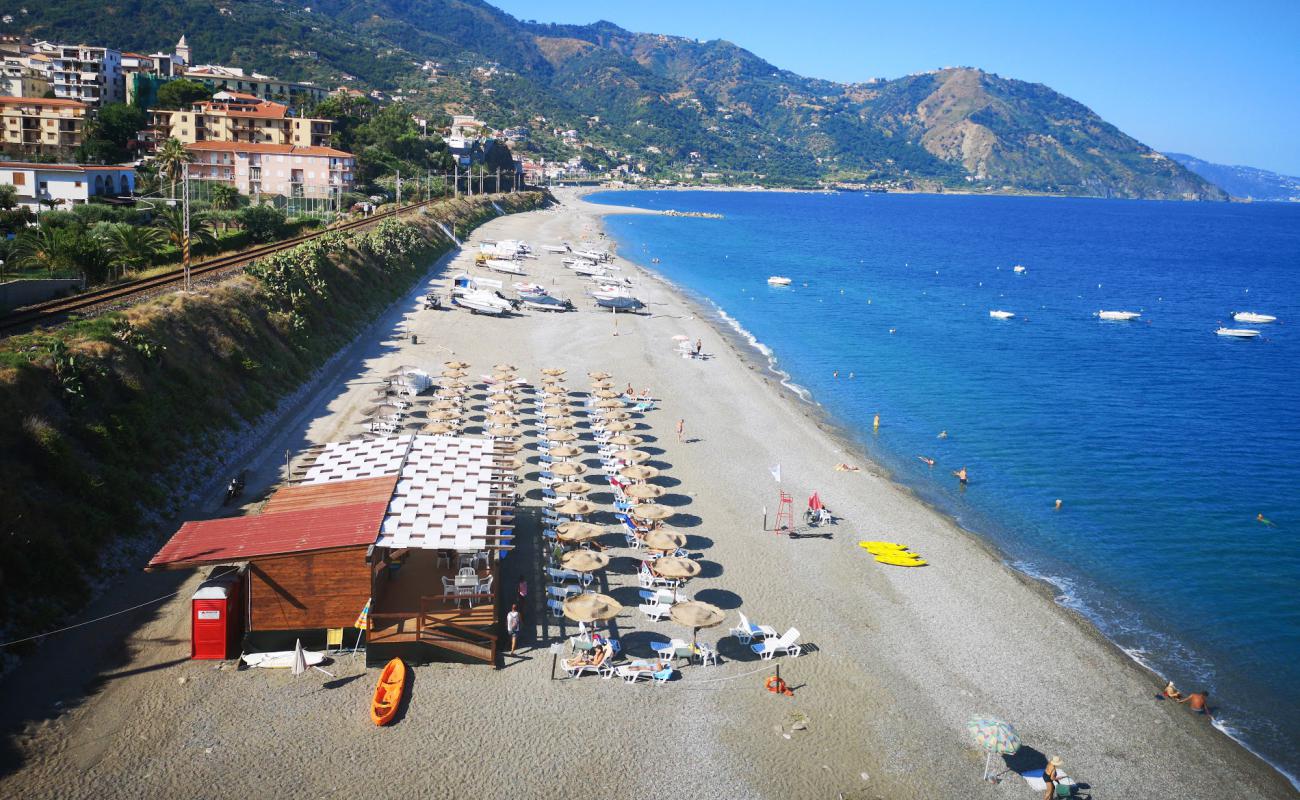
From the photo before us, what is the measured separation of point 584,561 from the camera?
65.2 ft

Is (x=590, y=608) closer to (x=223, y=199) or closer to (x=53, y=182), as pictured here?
(x=223, y=199)

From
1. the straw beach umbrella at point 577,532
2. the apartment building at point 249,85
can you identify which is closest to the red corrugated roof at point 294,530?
the straw beach umbrella at point 577,532

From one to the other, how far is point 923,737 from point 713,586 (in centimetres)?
653

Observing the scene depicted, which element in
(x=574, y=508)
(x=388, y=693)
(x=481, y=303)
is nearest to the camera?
(x=388, y=693)

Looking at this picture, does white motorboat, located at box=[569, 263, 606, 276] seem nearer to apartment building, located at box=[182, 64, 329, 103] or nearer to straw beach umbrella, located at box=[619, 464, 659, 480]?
straw beach umbrella, located at box=[619, 464, 659, 480]

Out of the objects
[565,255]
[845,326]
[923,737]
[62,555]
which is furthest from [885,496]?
[565,255]

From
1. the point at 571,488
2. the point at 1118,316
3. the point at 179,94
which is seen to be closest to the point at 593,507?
the point at 571,488

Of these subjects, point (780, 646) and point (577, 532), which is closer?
point (780, 646)

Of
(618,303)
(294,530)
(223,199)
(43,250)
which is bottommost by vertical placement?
(294,530)

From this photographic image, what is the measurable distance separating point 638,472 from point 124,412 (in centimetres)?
1416

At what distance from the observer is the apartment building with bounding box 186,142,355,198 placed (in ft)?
248

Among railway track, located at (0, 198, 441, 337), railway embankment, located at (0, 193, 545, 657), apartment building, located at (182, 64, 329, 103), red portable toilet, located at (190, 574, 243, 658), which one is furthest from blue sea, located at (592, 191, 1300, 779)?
apartment building, located at (182, 64, 329, 103)

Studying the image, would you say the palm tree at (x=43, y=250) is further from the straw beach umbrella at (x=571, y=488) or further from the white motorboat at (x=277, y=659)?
the white motorboat at (x=277, y=659)

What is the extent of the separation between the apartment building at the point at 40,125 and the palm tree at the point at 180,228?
32.7 metres
